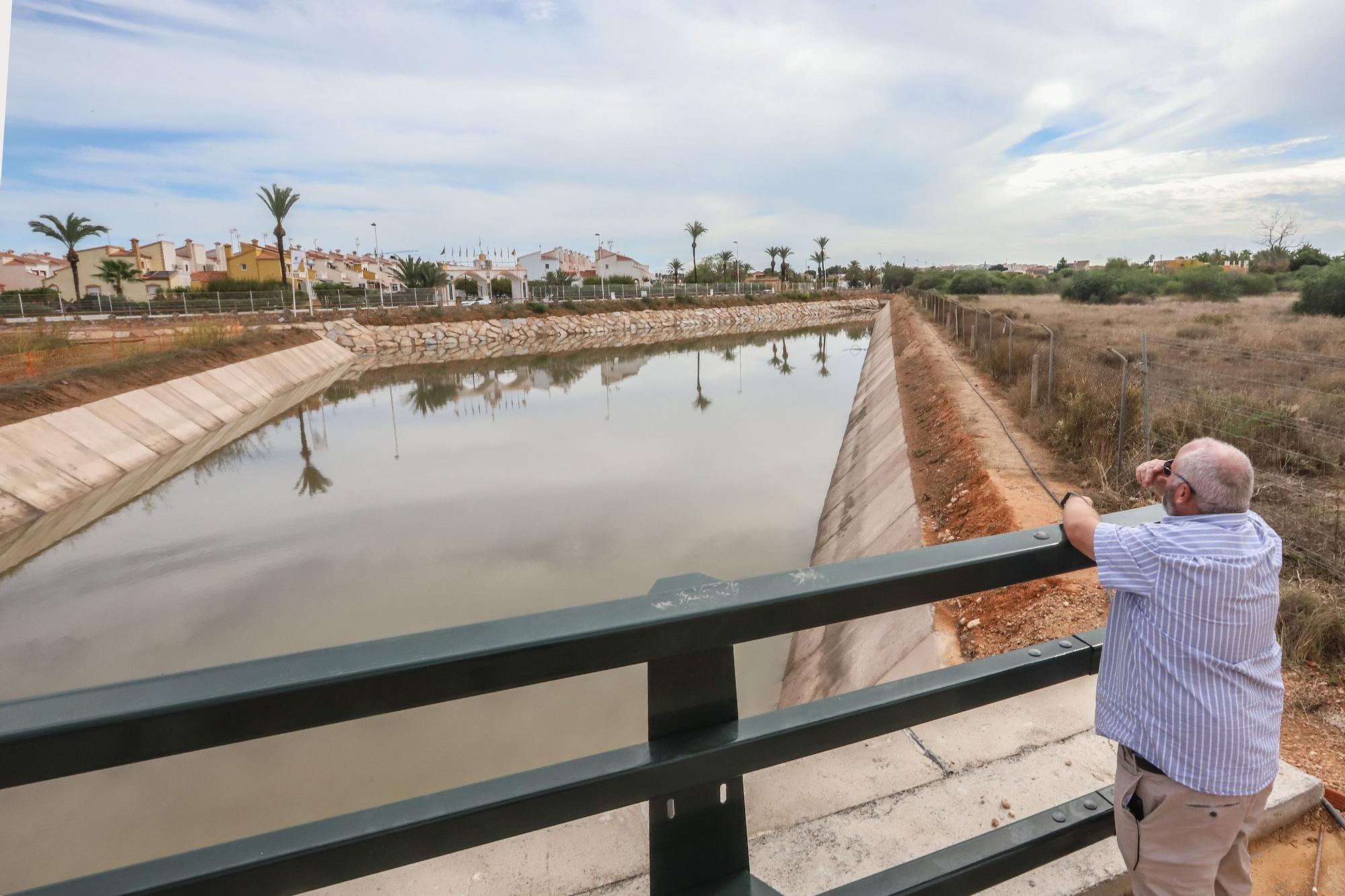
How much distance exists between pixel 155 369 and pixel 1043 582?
2248 cm

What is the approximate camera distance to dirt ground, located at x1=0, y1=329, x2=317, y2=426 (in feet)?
48.8

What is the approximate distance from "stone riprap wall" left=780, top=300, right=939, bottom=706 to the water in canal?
1.17 ft

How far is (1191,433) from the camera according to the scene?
331 inches

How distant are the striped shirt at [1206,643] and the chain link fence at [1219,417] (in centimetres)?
467

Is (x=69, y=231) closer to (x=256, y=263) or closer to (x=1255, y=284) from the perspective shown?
(x=256, y=263)

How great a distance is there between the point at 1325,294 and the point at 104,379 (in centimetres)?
3282

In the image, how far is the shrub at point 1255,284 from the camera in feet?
118

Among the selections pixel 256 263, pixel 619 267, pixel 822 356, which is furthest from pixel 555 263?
pixel 822 356

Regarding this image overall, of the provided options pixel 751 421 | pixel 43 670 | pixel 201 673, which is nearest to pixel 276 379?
pixel 751 421

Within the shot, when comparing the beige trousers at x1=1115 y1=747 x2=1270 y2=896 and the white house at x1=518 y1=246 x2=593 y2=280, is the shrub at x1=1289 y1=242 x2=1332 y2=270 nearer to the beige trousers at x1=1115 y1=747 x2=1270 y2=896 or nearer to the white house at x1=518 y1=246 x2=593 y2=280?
the beige trousers at x1=1115 y1=747 x2=1270 y2=896

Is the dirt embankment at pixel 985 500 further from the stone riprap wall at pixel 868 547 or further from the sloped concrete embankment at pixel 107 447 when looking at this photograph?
the sloped concrete embankment at pixel 107 447

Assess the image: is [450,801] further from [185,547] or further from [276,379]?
[276,379]

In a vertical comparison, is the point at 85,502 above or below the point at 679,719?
Result: below

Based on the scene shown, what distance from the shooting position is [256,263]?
2778 inches
